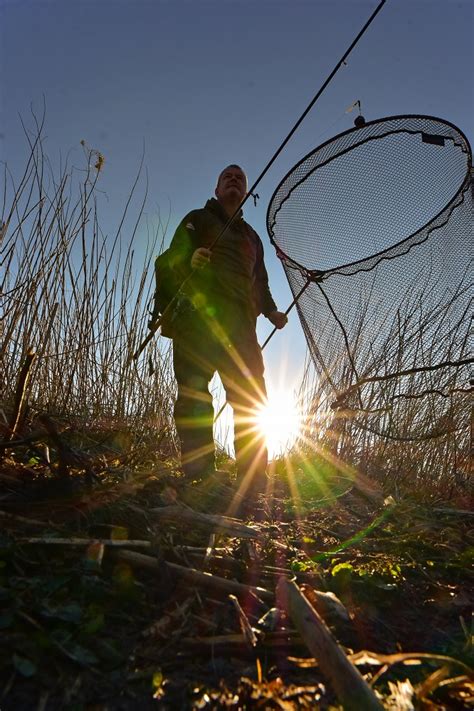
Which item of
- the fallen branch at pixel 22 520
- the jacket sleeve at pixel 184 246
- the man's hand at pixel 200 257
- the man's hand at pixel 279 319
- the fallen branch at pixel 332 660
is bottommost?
the fallen branch at pixel 332 660

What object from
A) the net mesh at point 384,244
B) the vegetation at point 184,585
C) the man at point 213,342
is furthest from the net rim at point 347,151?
the vegetation at point 184,585

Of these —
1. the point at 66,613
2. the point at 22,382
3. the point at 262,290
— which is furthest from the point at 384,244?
the point at 66,613

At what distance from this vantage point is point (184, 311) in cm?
228

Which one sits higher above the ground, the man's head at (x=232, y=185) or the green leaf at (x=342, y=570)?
the man's head at (x=232, y=185)

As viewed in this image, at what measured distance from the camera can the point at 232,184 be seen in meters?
2.66

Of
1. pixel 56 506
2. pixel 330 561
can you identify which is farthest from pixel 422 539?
pixel 56 506

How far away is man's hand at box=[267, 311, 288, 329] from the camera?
265 centimetres

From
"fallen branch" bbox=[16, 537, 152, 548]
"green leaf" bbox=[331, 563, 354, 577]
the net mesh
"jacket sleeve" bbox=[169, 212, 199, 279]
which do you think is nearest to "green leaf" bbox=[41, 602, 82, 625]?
"fallen branch" bbox=[16, 537, 152, 548]

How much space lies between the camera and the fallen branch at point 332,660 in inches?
21.0

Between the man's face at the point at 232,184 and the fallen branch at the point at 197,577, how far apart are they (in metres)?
2.26

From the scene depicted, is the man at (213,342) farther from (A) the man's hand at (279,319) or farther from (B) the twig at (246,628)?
(B) the twig at (246,628)

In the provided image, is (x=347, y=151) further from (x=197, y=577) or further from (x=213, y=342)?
(x=197, y=577)

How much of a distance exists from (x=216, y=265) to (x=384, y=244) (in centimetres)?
90

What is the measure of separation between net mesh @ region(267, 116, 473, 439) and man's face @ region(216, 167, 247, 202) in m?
0.60
